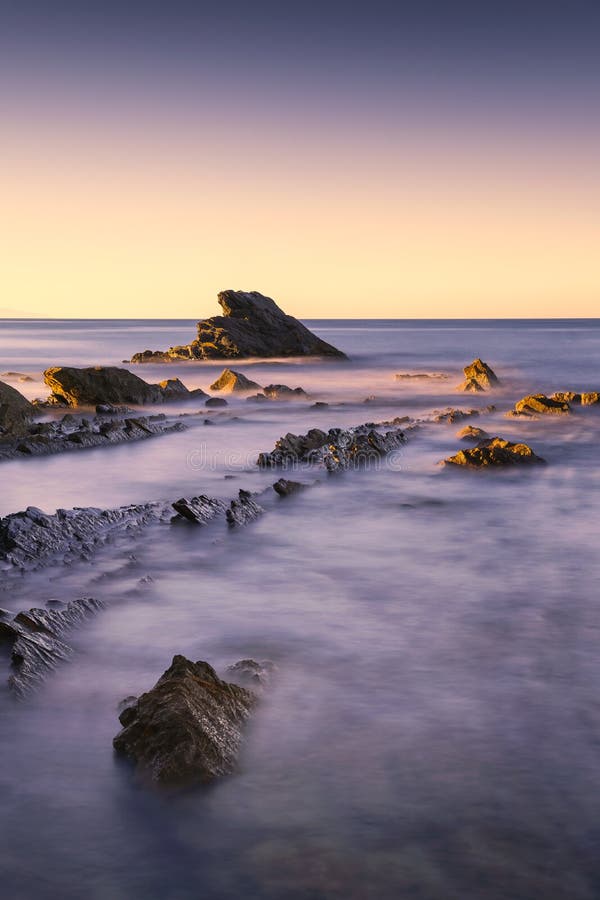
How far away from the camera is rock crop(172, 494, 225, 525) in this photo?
965cm

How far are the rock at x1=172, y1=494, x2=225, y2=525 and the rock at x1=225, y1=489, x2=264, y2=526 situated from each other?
0.19m

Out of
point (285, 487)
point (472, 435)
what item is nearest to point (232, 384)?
point (472, 435)

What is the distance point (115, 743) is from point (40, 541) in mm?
3842

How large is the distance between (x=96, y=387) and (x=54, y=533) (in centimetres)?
1395

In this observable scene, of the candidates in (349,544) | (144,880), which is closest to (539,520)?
A: (349,544)

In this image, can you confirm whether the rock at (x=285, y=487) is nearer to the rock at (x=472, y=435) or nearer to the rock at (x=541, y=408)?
the rock at (x=472, y=435)

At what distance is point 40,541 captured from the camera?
314 inches

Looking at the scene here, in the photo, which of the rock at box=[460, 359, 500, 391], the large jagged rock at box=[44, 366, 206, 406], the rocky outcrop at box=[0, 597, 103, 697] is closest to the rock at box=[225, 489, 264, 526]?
the rocky outcrop at box=[0, 597, 103, 697]

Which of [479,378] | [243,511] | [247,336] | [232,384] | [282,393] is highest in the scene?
[247,336]

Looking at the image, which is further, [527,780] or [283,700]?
[283,700]

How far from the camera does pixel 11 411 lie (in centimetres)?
1602

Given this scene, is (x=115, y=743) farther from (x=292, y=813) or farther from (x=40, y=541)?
(x=40, y=541)

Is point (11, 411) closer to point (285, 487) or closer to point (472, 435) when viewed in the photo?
point (285, 487)

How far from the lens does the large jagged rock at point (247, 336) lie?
4738cm
